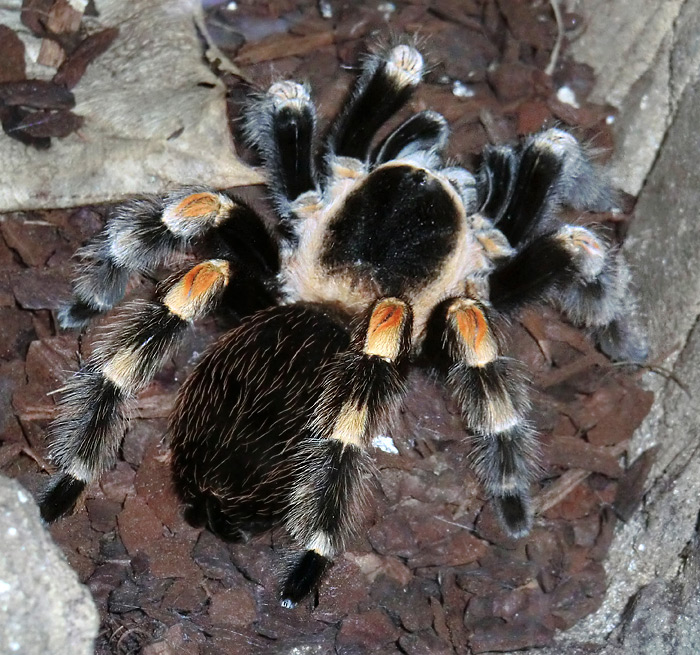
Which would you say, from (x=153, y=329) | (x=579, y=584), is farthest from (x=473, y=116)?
(x=579, y=584)

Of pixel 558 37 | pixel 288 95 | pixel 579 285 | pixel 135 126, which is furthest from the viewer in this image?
pixel 558 37

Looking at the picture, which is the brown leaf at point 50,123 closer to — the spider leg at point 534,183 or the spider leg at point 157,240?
the spider leg at point 157,240

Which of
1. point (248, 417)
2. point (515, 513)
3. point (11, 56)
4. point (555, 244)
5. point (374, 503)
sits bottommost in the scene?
point (374, 503)

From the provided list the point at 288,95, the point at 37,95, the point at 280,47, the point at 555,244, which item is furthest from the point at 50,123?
the point at 555,244

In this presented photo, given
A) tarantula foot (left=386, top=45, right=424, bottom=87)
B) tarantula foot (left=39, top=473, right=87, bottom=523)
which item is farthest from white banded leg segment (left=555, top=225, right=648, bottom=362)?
tarantula foot (left=39, top=473, right=87, bottom=523)

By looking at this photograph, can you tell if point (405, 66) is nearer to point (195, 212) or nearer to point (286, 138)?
point (286, 138)

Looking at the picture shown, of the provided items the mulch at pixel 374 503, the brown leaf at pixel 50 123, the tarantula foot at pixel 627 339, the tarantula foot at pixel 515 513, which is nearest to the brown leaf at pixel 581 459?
the mulch at pixel 374 503
